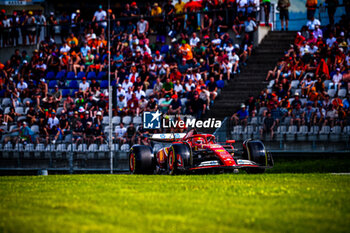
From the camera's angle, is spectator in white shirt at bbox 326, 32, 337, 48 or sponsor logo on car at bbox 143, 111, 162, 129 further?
spectator in white shirt at bbox 326, 32, 337, 48

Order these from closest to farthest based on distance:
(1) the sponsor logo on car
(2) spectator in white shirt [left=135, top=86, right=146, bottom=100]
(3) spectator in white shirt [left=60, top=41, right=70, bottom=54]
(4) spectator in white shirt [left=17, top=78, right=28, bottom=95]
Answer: (1) the sponsor logo on car, (2) spectator in white shirt [left=135, top=86, right=146, bottom=100], (4) spectator in white shirt [left=17, top=78, right=28, bottom=95], (3) spectator in white shirt [left=60, top=41, right=70, bottom=54]

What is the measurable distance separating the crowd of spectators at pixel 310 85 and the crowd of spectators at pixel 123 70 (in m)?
2.73

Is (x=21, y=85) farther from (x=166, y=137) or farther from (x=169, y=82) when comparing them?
(x=166, y=137)

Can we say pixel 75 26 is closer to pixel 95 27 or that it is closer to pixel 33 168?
pixel 95 27

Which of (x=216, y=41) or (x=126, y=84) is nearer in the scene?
(x=126, y=84)

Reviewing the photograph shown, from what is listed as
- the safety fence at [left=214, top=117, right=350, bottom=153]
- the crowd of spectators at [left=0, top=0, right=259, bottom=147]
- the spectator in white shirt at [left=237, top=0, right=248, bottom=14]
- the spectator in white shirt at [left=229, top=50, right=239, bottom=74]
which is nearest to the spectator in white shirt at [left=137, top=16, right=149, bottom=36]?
the crowd of spectators at [left=0, top=0, right=259, bottom=147]

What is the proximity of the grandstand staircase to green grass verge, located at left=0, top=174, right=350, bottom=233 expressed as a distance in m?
13.1

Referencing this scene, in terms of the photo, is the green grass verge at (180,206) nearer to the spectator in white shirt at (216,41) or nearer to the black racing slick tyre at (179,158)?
the black racing slick tyre at (179,158)

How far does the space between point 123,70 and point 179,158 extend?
53.1 ft

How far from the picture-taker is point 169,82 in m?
28.6

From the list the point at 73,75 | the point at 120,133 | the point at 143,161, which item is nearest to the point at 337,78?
the point at 120,133

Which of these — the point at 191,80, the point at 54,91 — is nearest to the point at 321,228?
the point at 191,80

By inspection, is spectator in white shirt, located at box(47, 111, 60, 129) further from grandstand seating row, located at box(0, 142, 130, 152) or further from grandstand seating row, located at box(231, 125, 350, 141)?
grandstand seating row, located at box(231, 125, 350, 141)

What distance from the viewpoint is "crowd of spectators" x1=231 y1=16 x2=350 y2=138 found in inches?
895
